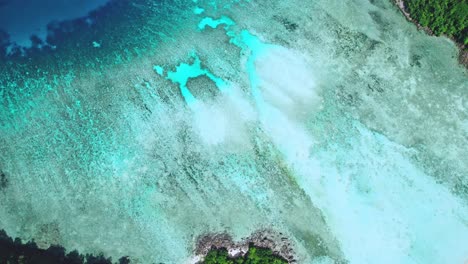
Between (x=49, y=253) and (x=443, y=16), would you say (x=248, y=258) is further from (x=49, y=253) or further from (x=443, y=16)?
(x=443, y=16)

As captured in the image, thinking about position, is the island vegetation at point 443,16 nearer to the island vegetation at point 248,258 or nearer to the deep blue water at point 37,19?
the island vegetation at point 248,258

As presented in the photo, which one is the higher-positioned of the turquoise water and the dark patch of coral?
the turquoise water

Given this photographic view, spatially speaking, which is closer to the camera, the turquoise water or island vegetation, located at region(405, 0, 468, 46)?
the turquoise water

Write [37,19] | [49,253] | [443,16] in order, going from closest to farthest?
[49,253]
[443,16]
[37,19]

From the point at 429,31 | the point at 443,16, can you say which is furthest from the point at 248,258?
the point at 443,16

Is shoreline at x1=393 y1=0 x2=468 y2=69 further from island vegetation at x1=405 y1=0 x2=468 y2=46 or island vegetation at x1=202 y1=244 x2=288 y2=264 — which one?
island vegetation at x1=202 y1=244 x2=288 y2=264

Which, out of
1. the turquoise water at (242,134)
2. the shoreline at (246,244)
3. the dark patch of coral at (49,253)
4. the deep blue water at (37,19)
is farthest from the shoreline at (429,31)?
the dark patch of coral at (49,253)

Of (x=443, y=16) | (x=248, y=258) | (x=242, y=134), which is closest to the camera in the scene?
(x=248, y=258)

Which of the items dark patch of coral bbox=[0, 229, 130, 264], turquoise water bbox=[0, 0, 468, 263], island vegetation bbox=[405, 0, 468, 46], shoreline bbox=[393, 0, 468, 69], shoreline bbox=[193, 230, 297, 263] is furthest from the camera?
shoreline bbox=[393, 0, 468, 69]

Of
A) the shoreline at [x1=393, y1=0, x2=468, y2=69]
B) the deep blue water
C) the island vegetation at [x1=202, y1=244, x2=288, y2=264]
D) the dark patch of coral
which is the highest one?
the shoreline at [x1=393, y1=0, x2=468, y2=69]

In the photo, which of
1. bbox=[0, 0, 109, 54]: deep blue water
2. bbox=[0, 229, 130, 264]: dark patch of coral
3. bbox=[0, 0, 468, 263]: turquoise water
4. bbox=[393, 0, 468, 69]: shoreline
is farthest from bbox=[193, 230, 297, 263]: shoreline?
bbox=[0, 0, 109, 54]: deep blue water
